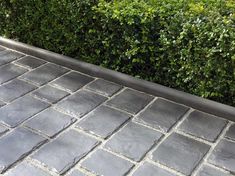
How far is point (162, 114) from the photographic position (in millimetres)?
3660

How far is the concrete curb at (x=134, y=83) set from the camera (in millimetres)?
3631

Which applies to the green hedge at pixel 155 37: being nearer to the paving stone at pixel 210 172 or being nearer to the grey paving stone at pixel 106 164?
the paving stone at pixel 210 172

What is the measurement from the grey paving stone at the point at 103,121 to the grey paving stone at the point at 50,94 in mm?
496

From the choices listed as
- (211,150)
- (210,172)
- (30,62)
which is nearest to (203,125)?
(211,150)

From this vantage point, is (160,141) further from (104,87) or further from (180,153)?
(104,87)

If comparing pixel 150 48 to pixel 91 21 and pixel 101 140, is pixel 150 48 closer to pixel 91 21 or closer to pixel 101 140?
pixel 91 21

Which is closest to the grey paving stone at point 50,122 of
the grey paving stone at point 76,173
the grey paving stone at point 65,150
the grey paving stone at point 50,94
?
the grey paving stone at point 65,150

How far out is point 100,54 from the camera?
14.6 feet

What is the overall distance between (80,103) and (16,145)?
2.86 ft

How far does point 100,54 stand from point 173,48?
105 centimetres

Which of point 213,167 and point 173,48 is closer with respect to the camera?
point 213,167

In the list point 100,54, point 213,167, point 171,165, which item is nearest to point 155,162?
point 171,165

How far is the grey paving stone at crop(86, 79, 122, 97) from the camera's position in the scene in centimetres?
405

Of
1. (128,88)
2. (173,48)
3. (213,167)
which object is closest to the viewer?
(213,167)
